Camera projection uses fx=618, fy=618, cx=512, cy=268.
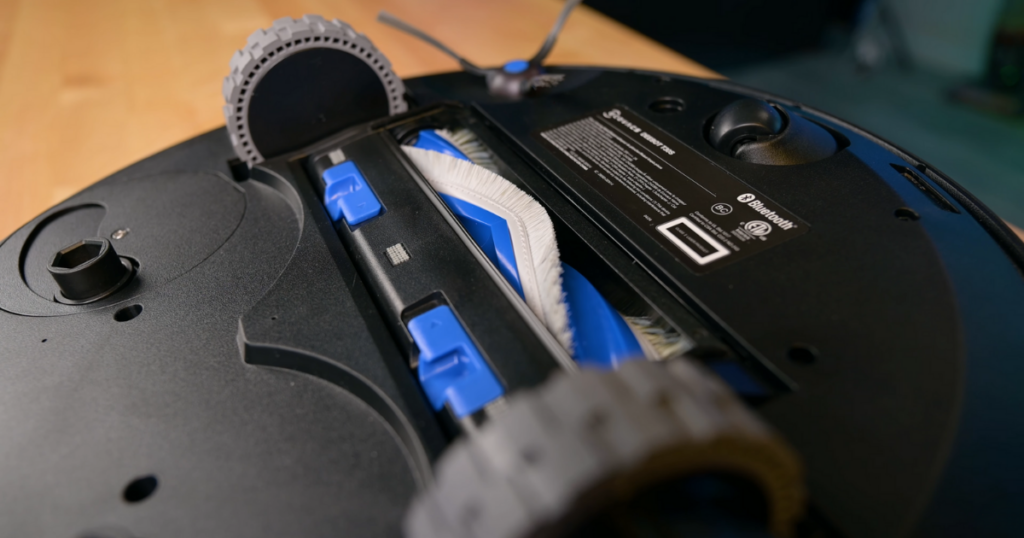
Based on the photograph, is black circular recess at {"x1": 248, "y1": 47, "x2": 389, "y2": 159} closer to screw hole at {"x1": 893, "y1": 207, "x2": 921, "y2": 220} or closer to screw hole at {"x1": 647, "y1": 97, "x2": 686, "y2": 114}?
screw hole at {"x1": 647, "y1": 97, "x2": 686, "y2": 114}

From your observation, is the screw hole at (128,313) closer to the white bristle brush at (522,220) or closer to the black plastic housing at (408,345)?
the black plastic housing at (408,345)

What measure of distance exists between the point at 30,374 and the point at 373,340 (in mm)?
228

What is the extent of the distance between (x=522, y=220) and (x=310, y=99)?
0.80ft

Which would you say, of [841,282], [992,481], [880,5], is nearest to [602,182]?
[841,282]

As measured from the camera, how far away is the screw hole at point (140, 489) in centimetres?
33

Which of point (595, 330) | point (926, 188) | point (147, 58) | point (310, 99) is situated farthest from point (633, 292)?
point (147, 58)

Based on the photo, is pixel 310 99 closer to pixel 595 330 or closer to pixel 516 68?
pixel 516 68

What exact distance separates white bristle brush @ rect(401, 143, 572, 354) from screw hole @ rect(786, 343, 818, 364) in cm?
13

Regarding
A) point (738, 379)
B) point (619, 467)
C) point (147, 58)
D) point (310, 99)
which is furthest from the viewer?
point (147, 58)

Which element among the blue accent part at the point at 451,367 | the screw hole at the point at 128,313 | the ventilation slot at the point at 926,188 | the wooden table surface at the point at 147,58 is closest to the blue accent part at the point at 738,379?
the blue accent part at the point at 451,367

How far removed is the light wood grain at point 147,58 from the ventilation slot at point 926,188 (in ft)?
1.32

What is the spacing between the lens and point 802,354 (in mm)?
345


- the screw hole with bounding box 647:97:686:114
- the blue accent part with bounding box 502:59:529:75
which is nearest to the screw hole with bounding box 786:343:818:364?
the screw hole with bounding box 647:97:686:114

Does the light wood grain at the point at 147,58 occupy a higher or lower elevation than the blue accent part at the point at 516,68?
higher
